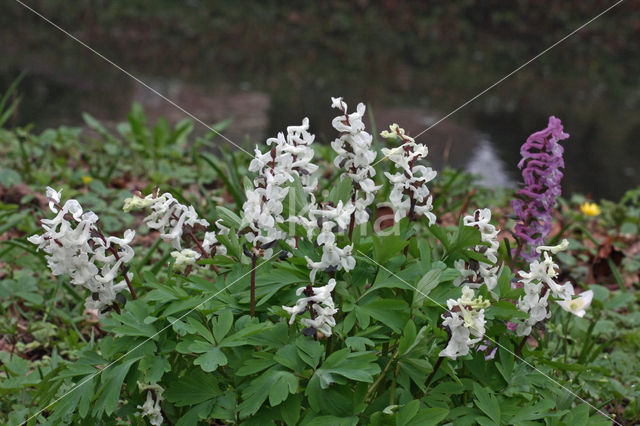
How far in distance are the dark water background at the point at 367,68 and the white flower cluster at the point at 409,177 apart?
11.7 ft

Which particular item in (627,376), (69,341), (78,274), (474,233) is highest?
(627,376)

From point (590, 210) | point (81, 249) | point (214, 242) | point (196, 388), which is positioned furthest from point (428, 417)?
point (590, 210)

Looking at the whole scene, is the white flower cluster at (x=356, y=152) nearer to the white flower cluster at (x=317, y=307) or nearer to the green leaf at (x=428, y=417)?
the white flower cluster at (x=317, y=307)

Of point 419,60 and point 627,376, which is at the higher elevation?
point 419,60

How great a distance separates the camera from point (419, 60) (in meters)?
9.18

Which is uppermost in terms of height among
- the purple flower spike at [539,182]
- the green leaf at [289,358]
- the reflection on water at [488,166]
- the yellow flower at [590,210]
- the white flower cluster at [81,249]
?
the reflection on water at [488,166]

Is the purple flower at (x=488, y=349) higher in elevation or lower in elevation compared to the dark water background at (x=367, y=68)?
lower

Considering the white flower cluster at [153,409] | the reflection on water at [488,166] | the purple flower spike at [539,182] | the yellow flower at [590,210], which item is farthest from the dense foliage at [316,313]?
the reflection on water at [488,166]

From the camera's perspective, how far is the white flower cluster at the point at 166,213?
74.5 inches

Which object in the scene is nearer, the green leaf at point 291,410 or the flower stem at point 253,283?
the green leaf at point 291,410

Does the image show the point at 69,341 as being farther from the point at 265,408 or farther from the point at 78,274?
the point at 265,408

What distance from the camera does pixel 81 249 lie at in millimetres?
1839

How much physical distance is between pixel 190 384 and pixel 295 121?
4.88 metres

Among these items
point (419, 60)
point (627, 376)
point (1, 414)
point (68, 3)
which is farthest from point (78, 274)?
point (68, 3)
